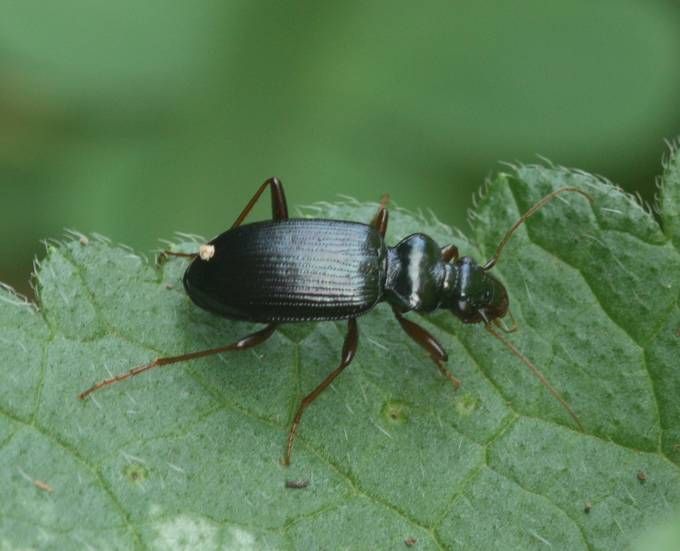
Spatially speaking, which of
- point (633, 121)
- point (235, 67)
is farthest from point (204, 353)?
point (633, 121)

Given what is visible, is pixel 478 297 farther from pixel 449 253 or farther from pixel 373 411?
pixel 373 411

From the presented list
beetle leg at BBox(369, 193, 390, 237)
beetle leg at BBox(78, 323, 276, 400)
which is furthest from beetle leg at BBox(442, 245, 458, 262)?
beetle leg at BBox(78, 323, 276, 400)

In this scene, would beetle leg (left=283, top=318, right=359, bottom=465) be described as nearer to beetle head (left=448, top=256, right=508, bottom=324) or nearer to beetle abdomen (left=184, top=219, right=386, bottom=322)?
beetle abdomen (left=184, top=219, right=386, bottom=322)

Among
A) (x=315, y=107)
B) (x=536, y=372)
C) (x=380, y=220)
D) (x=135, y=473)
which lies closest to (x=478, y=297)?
(x=536, y=372)

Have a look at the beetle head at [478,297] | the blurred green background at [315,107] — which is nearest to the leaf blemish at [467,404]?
the beetle head at [478,297]

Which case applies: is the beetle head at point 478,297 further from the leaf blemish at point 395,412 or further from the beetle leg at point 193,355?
the beetle leg at point 193,355

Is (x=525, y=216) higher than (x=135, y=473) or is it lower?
higher
